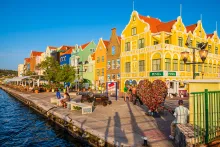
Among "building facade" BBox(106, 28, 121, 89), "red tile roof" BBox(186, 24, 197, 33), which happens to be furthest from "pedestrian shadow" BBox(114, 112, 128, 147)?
"red tile roof" BBox(186, 24, 197, 33)

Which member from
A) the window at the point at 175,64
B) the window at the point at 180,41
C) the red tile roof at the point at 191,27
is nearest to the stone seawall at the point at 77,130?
the window at the point at 175,64

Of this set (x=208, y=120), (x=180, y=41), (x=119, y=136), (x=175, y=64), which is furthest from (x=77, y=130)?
(x=180, y=41)

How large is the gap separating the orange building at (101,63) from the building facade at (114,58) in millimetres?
1534

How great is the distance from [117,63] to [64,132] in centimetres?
2880

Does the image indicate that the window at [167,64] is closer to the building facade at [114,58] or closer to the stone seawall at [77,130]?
the building facade at [114,58]

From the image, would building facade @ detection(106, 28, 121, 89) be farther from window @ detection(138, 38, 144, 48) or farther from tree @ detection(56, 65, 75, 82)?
tree @ detection(56, 65, 75, 82)

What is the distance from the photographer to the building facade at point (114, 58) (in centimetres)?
4140

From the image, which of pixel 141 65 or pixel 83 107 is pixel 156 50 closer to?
pixel 141 65

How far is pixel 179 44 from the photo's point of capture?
1304 inches

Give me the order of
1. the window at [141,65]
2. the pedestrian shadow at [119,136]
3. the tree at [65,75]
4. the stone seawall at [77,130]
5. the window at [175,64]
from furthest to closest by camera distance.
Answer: the tree at [65,75]
the window at [141,65]
the window at [175,64]
the stone seawall at [77,130]
the pedestrian shadow at [119,136]

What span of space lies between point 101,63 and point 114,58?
5.26m

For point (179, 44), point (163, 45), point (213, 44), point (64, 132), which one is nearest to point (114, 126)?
point (64, 132)

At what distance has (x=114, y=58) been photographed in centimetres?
4253

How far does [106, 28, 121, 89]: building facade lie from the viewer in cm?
4140
